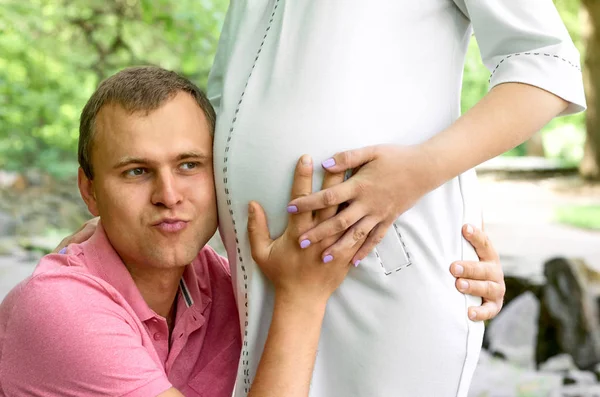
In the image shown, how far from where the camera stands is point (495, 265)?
1418 millimetres

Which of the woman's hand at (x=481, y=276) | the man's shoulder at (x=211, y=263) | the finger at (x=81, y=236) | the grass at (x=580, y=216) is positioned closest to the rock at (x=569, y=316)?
the grass at (x=580, y=216)

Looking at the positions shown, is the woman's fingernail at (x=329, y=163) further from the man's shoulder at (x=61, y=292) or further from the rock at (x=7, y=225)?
the rock at (x=7, y=225)

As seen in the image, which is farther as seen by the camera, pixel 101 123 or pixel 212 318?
pixel 212 318

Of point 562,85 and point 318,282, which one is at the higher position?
point 562,85

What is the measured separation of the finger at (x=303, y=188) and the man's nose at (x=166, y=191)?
30cm

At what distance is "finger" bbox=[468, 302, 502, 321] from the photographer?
1319mm

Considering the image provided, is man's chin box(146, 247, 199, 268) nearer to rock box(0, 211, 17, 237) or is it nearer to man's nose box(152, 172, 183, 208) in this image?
man's nose box(152, 172, 183, 208)

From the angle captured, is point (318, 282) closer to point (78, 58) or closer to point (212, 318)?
point (212, 318)

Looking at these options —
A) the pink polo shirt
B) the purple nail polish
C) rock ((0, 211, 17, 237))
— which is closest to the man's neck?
the pink polo shirt

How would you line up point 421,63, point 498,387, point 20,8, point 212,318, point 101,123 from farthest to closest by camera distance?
point 20,8, point 498,387, point 212,318, point 101,123, point 421,63

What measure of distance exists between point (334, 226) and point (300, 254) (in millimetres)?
97

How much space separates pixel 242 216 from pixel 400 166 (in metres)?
0.32

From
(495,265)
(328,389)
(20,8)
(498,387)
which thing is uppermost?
(20,8)

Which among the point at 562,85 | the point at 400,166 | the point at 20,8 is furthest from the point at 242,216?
the point at 20,8
